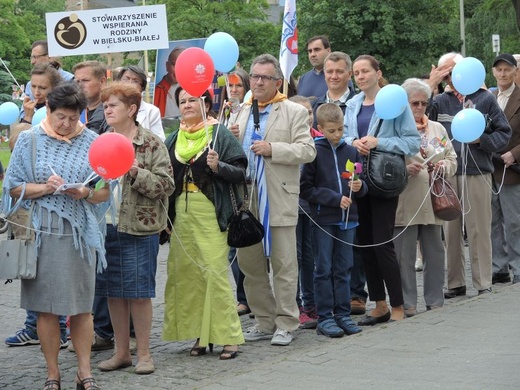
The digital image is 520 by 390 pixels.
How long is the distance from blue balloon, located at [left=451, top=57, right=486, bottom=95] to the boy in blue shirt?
1678 millimetres

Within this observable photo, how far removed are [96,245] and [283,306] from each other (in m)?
2.08

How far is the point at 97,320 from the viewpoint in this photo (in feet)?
27.2

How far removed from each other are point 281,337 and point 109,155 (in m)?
2.48

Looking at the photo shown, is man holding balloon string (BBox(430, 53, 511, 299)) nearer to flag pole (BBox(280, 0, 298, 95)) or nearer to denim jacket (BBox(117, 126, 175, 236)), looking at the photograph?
flag pole (BBox(280, 0, 298, 95))

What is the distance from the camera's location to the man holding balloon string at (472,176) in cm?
1018

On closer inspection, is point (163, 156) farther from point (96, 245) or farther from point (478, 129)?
point (478, 129)

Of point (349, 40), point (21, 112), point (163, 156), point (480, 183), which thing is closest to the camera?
point (163, 156)

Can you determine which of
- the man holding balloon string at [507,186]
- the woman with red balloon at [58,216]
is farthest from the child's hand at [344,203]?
the man holding balloon string at [507,186]

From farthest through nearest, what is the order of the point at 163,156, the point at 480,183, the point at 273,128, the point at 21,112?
the point at 480,183 → the point at 21,112 → the point at 273,128 → the point at 163,156

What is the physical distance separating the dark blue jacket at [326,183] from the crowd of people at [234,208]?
0.01 metres

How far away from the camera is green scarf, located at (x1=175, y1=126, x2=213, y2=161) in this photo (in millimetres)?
7680

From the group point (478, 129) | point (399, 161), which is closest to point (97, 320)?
point (399, 161)

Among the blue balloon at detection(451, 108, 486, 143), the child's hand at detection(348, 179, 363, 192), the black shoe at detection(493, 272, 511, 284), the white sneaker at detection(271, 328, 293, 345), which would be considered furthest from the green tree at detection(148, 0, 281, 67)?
the white sneaker at detection(271, 328, 293, 345)

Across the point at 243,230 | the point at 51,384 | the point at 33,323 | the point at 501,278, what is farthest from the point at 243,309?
the point at 51,384
